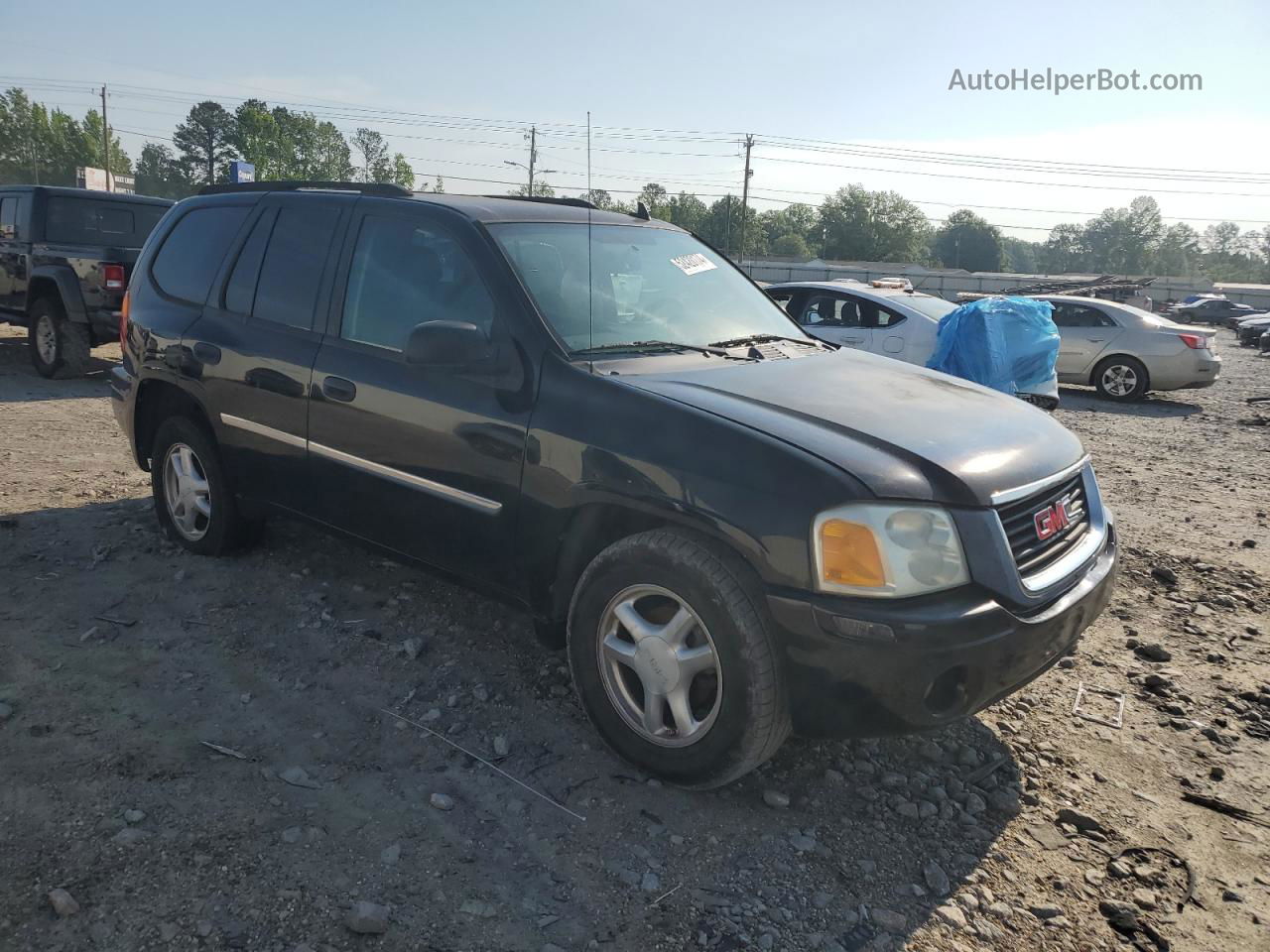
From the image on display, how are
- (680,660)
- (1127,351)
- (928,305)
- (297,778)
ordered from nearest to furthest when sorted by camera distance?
(680,660), (297,778), (928,305), (1127,351)

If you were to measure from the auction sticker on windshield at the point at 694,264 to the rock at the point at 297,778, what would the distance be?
8.18 ft

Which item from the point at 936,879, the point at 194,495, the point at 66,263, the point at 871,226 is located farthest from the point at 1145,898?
the point at 871,226

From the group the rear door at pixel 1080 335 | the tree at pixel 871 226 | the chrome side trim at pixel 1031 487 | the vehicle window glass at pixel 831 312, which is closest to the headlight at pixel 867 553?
the chrome side trim at pixel 1031 487

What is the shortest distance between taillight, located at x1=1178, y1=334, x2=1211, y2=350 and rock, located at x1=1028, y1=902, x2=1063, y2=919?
1293 cm

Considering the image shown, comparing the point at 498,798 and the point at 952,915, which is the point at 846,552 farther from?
the point at 498,798

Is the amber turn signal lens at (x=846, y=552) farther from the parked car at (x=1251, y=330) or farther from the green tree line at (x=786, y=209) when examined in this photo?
the green tree line at (x=786, y=209)

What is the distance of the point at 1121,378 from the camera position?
13.5 meters

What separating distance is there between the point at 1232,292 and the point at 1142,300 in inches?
2413

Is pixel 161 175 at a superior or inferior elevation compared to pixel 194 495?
superior

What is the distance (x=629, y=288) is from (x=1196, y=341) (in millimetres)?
12505

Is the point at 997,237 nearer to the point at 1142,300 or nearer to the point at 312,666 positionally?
the point at 1142,300

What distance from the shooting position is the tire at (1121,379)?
44.0 ft

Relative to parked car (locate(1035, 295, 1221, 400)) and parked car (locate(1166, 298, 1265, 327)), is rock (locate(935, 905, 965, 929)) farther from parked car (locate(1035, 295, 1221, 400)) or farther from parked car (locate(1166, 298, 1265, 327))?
parked car (locate(1166, 298, 1265, 327))

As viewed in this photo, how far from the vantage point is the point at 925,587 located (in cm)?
258
